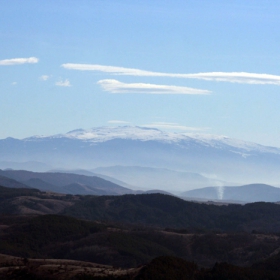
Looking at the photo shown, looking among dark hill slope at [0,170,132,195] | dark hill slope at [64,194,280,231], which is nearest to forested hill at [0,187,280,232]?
dark hill slope at [64,194,280,231]

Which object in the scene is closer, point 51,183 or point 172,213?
point 172,213

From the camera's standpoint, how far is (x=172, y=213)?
89125 millimetres

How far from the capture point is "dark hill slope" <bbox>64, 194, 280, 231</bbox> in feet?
274

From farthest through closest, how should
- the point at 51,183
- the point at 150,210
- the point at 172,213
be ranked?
the point at 51,183
the point at 150,210
the point at 172,213

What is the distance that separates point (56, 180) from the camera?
193875mm

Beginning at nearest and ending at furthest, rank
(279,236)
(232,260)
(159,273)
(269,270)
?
(159,273) < (269,270) < (232,260) < (279,236)

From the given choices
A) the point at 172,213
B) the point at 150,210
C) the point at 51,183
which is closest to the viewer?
the point at 172,213

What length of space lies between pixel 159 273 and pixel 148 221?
179ft

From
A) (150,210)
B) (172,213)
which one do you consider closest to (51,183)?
(150,210)

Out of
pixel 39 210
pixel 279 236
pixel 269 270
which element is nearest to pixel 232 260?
pixel 279 236

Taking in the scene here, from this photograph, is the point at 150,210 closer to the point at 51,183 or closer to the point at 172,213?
the point at 172,213

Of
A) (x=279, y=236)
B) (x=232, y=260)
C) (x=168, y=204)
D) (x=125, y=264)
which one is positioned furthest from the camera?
(x=168, y=204)

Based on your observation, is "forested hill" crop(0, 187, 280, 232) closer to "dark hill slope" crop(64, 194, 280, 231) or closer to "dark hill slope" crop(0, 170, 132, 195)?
"dark hill slope" crop(64, 194, 280, 231)

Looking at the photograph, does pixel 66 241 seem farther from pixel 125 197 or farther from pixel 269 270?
pixel 125 197
